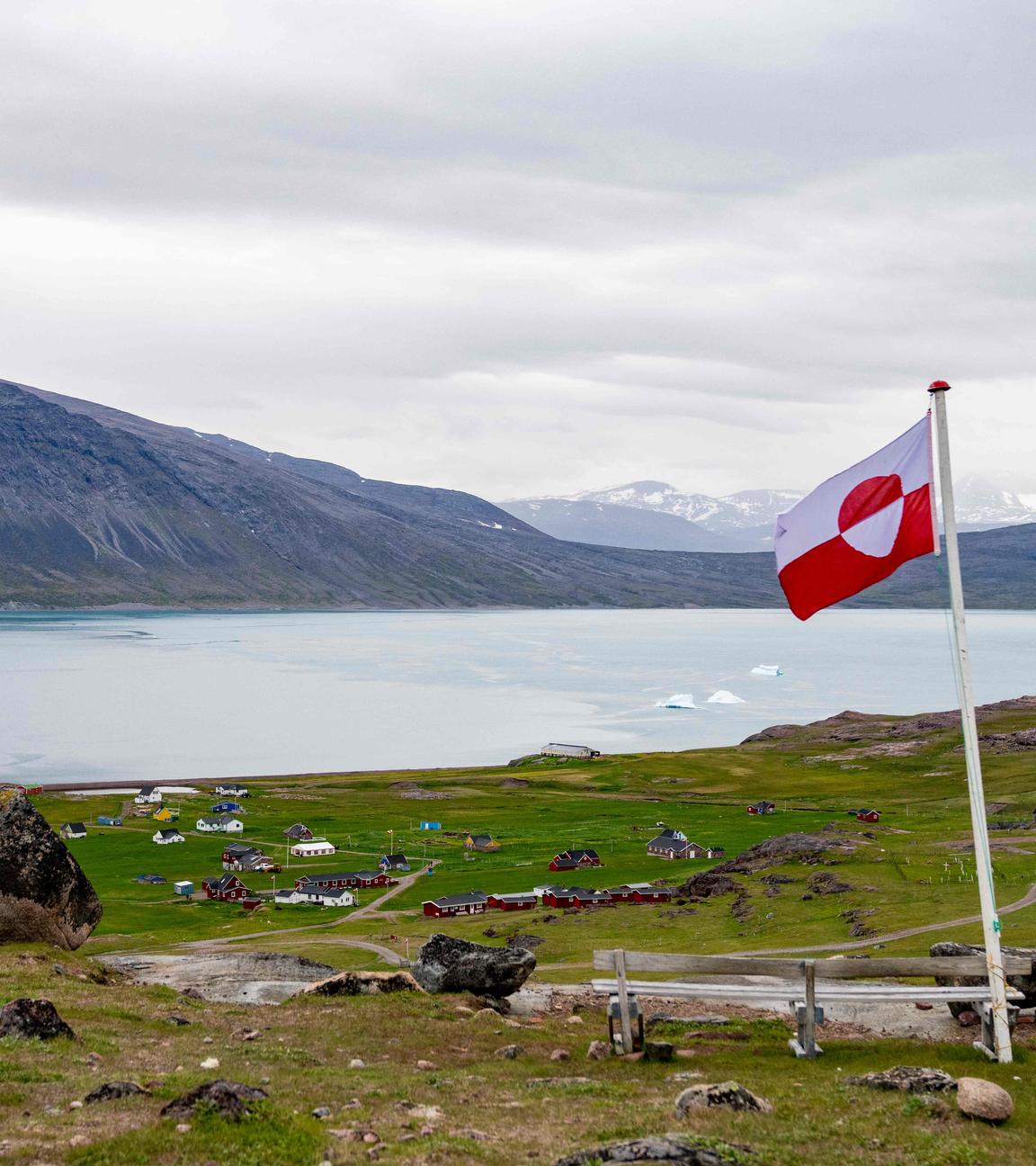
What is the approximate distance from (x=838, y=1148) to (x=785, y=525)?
1068 cm

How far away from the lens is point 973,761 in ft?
60.6

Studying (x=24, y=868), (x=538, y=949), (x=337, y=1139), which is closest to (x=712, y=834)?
(x=538, y=949)

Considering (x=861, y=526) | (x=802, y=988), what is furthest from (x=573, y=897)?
(x=861, y=526)

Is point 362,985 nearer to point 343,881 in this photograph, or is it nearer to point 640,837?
point 343,881

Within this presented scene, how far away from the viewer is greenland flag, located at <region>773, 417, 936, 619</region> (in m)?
19.5

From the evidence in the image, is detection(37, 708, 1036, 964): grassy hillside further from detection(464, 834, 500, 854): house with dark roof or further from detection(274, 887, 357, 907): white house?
detection(274, 887, 357, 907): white house

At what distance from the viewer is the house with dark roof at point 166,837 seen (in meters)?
113

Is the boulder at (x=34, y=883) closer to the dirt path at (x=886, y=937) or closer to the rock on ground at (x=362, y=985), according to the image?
the rock on ground at (x=362, y=985)

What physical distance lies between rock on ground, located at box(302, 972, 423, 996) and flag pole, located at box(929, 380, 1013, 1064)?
14.4 meters

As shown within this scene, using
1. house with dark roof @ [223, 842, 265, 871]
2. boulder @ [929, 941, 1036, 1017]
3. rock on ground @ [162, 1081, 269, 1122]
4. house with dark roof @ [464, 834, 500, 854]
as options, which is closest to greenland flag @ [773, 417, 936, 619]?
boulder @ [929, 941, 1036, 1017]

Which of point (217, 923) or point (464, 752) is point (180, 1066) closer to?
point (217, 923)

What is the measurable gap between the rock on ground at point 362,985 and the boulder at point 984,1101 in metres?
15.4

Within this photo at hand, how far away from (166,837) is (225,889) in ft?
93.8

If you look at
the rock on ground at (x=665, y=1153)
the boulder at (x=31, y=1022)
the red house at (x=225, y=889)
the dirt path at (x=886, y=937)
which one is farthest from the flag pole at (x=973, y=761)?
the red house at (x=225, y=889)
